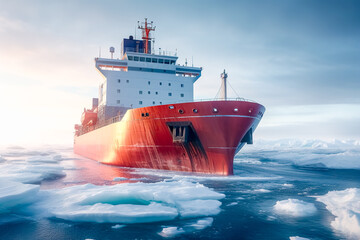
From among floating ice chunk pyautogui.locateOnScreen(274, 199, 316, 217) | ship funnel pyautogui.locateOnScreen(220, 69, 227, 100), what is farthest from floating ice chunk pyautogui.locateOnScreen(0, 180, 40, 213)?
ship funnel pyautogui.locateOnScreen(220, 69, 227, 100)

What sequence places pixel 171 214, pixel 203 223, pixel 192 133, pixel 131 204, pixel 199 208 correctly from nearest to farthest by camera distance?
pixel 203 223
pixel 171 214
pixel 199 208
pixel 131 204
pixel 192 133

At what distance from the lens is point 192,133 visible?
12.5 metres

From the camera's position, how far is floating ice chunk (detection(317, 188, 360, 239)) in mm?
5291

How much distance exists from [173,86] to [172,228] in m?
17.2

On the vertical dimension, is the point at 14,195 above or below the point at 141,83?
below

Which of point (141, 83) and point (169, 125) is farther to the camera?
point (141, 83)

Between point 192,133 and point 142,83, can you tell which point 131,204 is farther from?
point 142,83

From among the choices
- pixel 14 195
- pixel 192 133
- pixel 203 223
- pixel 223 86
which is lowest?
pixel 203 223

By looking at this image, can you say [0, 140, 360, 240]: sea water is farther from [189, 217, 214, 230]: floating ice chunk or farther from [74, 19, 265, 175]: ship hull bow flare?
[74, 19, 265, 175]: ship hull bow flare

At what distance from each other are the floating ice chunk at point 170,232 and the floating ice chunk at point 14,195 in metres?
4.29

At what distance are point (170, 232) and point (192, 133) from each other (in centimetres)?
758

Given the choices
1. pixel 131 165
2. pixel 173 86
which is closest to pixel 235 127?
pixel 131 165

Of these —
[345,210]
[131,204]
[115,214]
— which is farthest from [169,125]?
[345,210]

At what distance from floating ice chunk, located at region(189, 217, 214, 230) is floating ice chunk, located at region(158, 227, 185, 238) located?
0.42 metres
